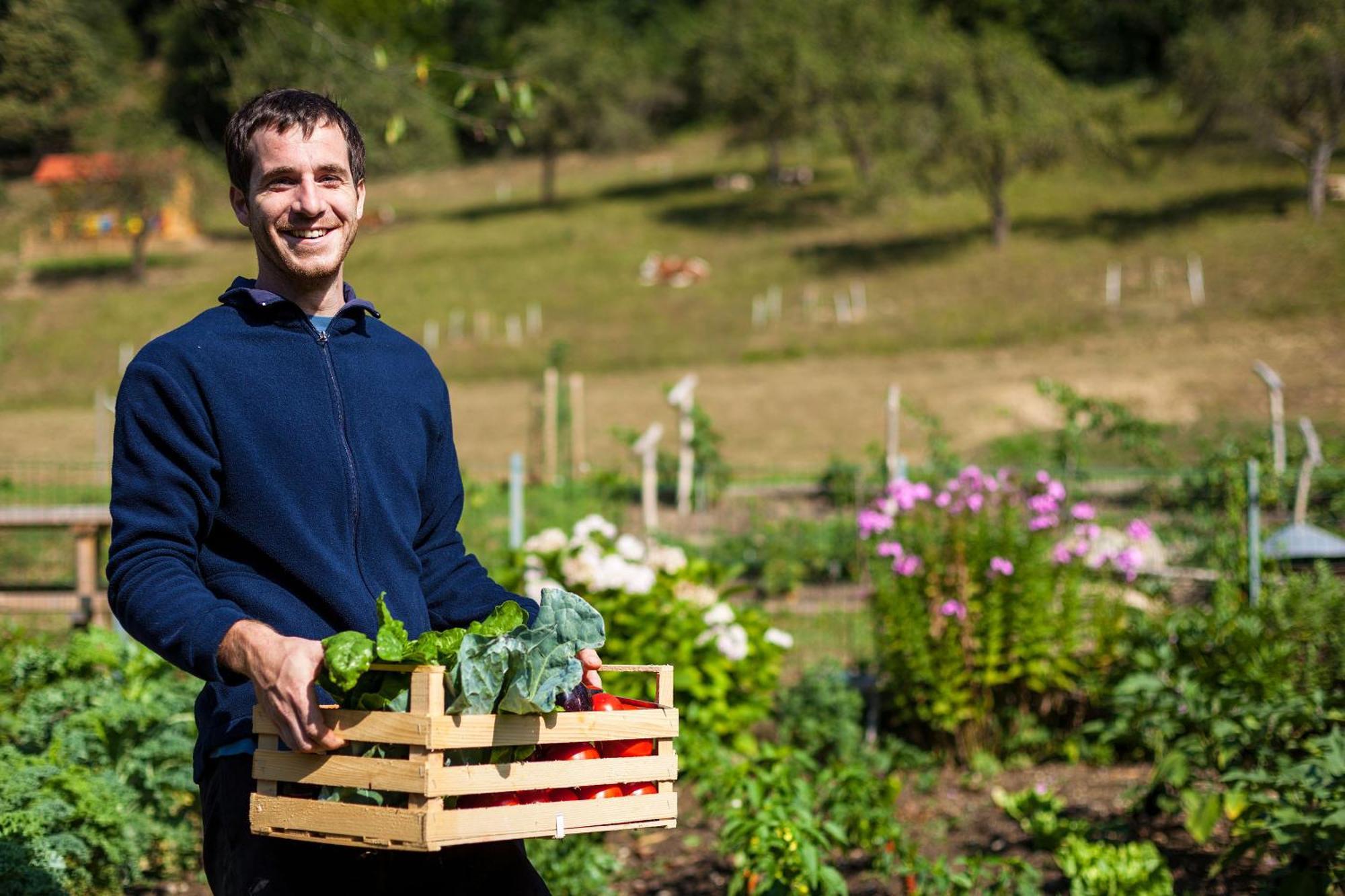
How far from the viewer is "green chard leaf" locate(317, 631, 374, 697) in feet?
5.55

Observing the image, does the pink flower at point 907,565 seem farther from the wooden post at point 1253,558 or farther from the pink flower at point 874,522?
the wooden post at point 1253,558

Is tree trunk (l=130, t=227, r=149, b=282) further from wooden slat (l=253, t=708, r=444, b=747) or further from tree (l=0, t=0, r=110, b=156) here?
wooden slat (l=253, t=708, r=444, b=747)

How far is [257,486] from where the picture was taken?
199 centimetres

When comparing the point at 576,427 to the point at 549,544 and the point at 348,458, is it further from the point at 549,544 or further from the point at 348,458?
the point at 348,458

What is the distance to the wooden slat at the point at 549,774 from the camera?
177 cm

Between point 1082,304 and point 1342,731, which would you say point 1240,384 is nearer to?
point 1082,304

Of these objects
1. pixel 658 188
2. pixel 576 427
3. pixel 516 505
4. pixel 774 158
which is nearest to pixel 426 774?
pixel 516 505

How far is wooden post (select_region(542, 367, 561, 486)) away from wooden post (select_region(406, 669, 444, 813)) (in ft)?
45.9

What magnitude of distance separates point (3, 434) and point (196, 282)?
18.9 m

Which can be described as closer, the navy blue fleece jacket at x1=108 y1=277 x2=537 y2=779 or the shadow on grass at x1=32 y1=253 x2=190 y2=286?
the navy blue fleece jacket at x1=108 y1=277 x2=537 y2=779

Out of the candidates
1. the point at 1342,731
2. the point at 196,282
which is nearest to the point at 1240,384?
the point at 1342,731

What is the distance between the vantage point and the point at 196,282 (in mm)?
40719

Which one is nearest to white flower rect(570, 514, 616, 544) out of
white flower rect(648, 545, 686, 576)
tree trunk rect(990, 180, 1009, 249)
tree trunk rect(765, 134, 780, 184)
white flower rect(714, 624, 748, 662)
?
white flower rect(648, 545, 686, 576)

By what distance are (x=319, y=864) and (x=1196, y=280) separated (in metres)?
32.5
